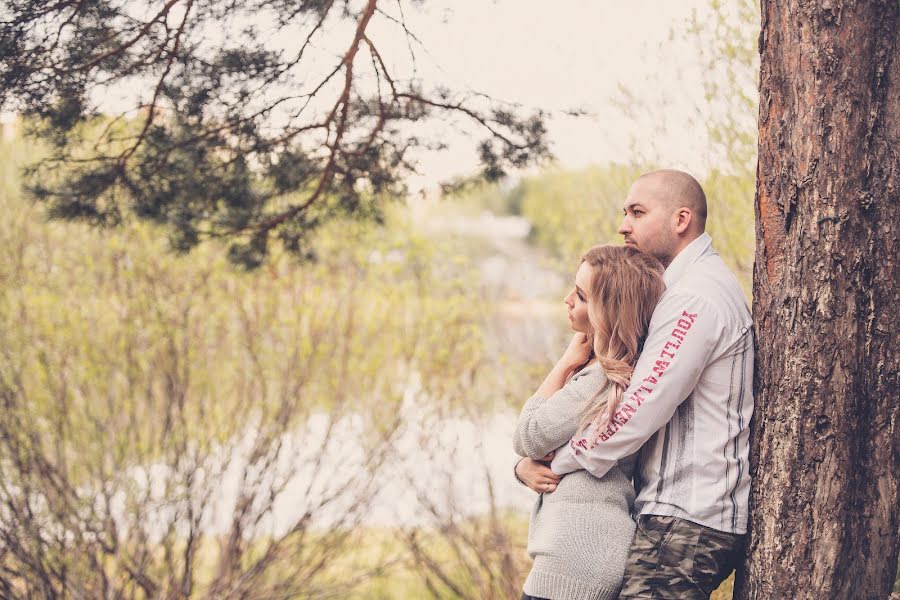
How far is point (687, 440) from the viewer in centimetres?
222

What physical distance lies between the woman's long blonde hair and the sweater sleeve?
27mm

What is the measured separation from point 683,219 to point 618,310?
37 cm

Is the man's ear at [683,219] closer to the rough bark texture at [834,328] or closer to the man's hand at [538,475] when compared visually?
the rough bark texture at [834,328]

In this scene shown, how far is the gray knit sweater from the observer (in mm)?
2207

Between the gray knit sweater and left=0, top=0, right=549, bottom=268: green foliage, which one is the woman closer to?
the gray knit sweater

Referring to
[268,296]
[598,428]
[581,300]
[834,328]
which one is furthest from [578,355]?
[268,296]

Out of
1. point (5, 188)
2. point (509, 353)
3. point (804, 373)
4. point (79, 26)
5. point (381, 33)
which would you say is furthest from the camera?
point (5, 188)

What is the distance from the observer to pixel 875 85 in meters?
2.24

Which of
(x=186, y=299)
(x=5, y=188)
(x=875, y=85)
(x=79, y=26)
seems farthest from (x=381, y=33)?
(x=5, y=188)

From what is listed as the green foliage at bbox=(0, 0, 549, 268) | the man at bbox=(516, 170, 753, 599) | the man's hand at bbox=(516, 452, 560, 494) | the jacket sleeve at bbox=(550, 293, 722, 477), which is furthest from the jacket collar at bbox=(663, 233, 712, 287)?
the green foliage at bbox=(0, 0, 549, 268)

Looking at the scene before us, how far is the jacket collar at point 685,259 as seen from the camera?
7.82 ft

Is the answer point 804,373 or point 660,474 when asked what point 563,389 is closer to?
point 660,474

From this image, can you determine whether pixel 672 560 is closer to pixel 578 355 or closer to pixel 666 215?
pixel 578 355

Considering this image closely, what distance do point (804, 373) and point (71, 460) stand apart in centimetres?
515
